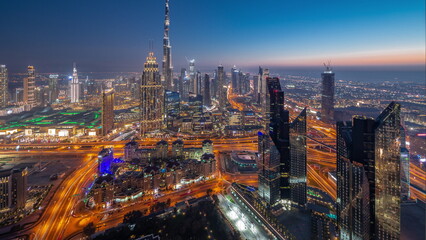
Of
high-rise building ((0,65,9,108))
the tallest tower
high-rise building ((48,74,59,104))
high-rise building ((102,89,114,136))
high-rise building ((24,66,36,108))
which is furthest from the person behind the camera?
the tallest tower

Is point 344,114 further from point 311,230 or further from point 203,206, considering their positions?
point 203,206

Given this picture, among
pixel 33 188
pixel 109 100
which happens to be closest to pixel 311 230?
pixel 33 188

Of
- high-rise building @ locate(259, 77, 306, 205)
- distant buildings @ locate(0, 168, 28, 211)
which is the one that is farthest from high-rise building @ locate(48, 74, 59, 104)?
high-rise building @ locate(259, 77, 306, 205)

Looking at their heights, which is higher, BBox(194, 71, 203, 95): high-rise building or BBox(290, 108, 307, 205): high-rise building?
BBox(194, 71, 203, 95): high-rise building

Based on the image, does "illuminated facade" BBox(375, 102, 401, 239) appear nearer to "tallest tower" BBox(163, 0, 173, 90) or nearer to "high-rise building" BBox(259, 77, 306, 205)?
"high-rise building" BBox(259, 77, 306, 205)

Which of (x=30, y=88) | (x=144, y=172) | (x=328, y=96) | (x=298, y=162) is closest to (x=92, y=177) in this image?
(x=144, y=172)

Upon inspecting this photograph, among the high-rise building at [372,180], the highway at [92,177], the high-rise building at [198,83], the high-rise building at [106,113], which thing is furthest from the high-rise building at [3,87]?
the high-rise building at [372,180]
